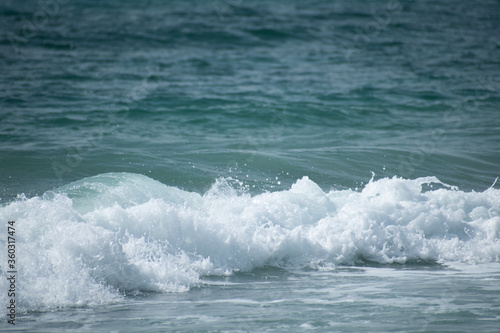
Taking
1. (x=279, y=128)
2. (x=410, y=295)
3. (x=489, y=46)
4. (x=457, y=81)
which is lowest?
(x=410, y=295)

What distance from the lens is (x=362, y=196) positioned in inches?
361

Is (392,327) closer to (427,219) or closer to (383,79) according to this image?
(427,219)

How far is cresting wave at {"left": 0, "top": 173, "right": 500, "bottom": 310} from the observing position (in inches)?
248

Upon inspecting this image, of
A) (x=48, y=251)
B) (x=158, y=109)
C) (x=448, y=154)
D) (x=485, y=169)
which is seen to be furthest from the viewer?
(x=158, y=109)

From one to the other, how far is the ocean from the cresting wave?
0.02 m

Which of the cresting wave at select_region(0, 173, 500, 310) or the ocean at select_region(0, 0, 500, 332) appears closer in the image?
the ocean at select_region(0, 0, 500, 332)

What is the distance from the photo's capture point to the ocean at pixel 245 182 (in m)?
5.93

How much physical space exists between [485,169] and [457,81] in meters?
9.37

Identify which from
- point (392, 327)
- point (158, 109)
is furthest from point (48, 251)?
point (158, 109)

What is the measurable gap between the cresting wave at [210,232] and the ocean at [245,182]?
24 mm

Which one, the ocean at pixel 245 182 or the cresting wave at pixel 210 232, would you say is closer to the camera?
the ocean at pixel 245 182

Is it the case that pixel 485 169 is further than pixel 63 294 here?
Yes

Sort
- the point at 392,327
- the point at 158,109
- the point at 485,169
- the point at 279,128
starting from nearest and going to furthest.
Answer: the point at 392,327 < the point at 485,169 < the point at 279,128 < the point at 158,109

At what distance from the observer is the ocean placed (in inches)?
233
